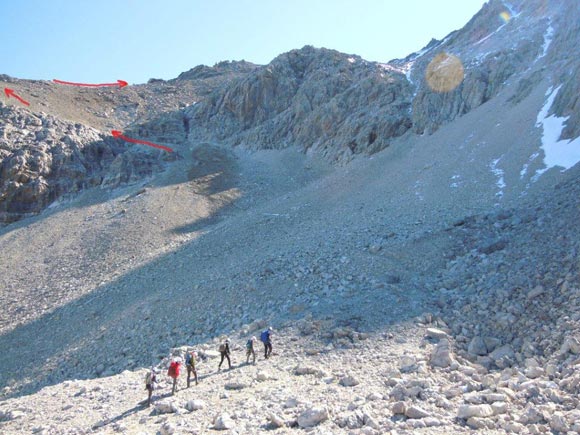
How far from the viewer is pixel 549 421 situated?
7645 mm

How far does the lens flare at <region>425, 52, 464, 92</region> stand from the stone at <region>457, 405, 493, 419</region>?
37.9 metres

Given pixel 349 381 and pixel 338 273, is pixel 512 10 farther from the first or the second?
pixel 349 381

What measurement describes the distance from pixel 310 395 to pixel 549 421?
14.6ft

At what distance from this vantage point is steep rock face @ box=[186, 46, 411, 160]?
147 feet

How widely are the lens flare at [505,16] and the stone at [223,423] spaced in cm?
5722

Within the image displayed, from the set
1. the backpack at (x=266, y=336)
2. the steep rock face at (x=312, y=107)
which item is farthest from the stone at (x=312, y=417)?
the steep rock face at (x=312, y=107)

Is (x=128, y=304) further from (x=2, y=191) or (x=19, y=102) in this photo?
(x=19, y=102)

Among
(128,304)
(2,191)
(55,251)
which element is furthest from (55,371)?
(2,191)

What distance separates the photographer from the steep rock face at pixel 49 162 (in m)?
42.6

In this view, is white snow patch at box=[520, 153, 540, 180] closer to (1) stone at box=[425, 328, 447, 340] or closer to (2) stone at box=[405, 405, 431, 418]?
(1) stone at box=[425, 328, 447, 340]

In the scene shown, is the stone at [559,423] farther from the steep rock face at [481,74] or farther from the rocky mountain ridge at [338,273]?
the steep rock face at [481,74]

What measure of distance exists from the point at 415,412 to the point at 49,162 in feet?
149

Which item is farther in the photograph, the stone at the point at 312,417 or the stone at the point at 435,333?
the stone at the point at 435,333

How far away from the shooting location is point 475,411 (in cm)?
806
